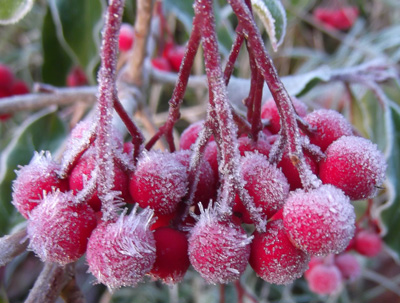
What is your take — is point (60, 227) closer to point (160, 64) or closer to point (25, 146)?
point (25, 146)

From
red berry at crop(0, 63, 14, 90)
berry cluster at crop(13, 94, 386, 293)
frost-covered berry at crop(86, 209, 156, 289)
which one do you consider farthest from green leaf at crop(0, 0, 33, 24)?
red berry at crop(0, 63, 14, 90)

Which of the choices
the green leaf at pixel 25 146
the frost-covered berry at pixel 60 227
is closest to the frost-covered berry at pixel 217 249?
the frost-covered berry at pixel 60 227

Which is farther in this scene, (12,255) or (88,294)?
(88,294)

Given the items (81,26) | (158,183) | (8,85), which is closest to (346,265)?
(158,183)

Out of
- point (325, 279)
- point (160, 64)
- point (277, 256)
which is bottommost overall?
point (325, 279)

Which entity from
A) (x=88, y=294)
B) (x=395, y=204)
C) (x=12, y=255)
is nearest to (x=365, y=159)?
(x=12, y=255)

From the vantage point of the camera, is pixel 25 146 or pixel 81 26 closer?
pixel 25 146

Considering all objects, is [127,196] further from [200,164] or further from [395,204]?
[395,204]
